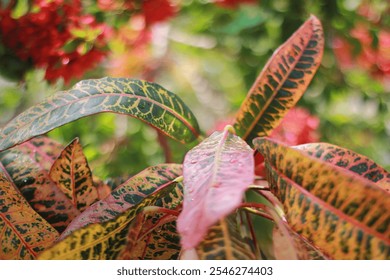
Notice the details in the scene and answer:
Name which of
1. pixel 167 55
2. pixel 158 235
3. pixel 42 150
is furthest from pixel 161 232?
pixel 167 55

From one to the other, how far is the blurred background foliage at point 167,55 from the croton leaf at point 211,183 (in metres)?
0.55

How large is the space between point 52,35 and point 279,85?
49 centimetres

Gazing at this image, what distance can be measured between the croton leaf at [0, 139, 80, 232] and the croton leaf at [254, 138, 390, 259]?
0.96ft

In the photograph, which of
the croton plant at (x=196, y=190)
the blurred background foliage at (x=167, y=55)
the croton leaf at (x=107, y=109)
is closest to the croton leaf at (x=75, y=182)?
the croton plant at (x=196, y=190)

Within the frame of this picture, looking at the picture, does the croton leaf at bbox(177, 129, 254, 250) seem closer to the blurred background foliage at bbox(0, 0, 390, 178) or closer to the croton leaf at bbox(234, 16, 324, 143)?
the croton leaf at bbox(234, 16, 324, 143)

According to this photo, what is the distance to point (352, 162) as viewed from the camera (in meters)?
0.49

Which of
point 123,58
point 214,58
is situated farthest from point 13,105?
point 214,58

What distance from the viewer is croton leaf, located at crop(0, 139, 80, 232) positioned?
1.83ft

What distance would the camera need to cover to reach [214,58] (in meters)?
1.77

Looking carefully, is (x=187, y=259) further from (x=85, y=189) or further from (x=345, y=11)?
(x=345, y=11)

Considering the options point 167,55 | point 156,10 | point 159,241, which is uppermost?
point 156,10

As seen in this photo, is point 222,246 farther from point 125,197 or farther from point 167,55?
point 167,55

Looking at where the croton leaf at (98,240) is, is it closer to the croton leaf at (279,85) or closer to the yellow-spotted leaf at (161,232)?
the yellow-spotted leaf at (161,232)

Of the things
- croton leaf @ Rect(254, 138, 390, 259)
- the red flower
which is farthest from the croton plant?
the red flower
